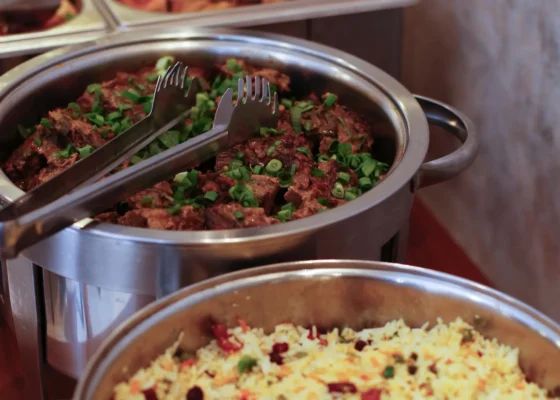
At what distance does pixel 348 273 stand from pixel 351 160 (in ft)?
1.45

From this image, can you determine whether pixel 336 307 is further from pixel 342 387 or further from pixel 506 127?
pixel 506 127

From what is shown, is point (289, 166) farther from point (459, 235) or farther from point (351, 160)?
point (459, 235)

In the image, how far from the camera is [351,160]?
4.59 feet

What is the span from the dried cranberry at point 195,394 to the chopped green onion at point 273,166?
1.73 ft

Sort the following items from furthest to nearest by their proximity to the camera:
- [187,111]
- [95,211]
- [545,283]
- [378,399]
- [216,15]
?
[545,283], [216,15], [187,111], [95,211], [378,399]

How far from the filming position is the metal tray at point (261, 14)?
6.02 feet

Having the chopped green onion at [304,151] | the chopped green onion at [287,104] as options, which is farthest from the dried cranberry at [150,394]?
the chopped green onion at [287,104]

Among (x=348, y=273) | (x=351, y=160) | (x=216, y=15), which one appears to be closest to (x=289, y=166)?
(x=351, y=160)

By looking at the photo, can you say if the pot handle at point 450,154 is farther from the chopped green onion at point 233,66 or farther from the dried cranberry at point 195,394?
the dried cranberry at point 195,394

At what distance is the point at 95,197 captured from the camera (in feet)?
3.41

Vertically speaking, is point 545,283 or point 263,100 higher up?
point 263,100

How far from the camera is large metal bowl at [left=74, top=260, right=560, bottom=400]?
0.92 m

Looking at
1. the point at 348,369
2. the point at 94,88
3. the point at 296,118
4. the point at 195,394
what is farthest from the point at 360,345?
→ the point at 94,88

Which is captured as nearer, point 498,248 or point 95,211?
point 95,211
